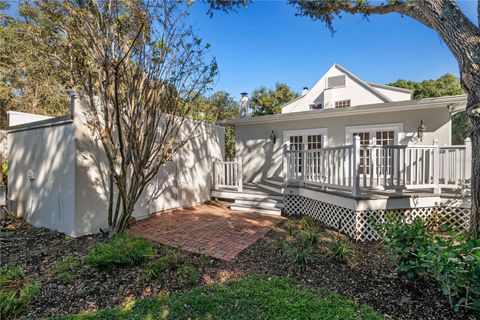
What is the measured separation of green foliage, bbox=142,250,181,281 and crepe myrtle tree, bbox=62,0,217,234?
5.55 ft

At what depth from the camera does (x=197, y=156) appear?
316 inches

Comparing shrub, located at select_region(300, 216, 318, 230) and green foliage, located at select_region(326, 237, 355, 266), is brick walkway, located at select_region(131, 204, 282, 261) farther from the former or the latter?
green foliage, located at select_region(326, 237, 355, 266)

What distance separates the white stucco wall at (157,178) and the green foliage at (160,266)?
2517mm

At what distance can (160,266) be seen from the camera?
3.37 m

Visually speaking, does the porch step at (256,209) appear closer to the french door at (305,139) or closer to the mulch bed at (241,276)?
the french door at (305,139)

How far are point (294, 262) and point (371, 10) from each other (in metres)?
6.22

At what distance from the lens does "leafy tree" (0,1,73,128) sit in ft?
19.3

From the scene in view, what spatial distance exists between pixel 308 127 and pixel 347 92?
19.6 ft

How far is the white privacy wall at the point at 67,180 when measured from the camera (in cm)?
493

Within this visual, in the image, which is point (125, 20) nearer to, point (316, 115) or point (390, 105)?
point (316, 115)

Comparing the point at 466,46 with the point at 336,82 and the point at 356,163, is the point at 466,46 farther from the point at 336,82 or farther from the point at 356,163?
the point at 336,82

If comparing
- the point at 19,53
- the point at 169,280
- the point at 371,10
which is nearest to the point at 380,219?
the point at 169,280

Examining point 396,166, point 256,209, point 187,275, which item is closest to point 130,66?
point 187,275

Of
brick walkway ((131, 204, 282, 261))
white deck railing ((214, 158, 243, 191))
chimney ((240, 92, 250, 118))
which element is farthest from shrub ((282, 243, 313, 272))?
chimney ((240, 92, 250, 118))
